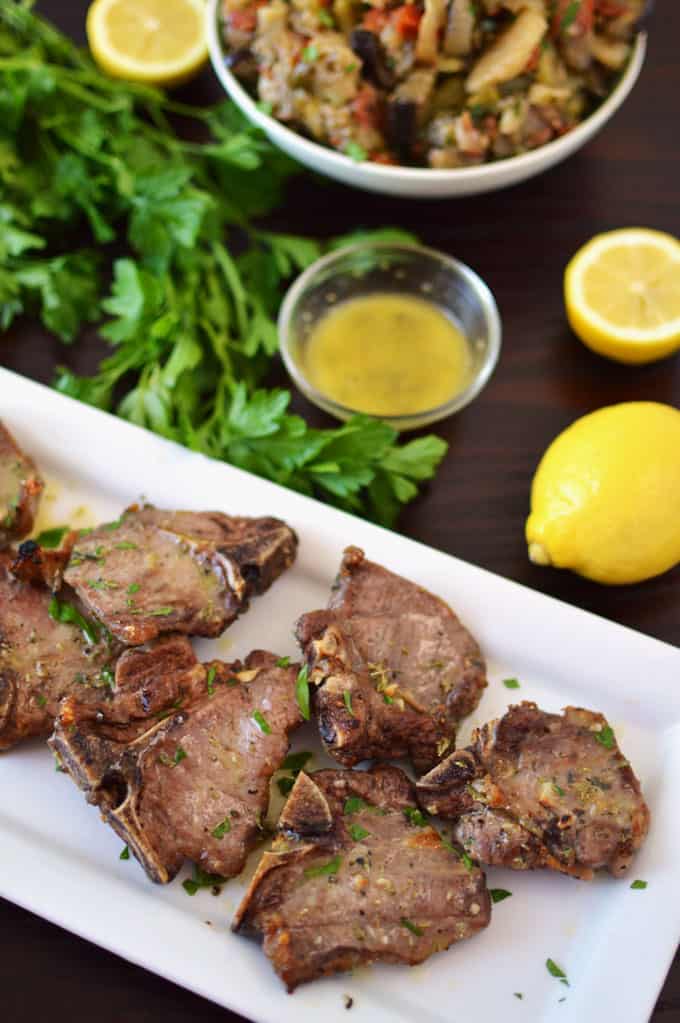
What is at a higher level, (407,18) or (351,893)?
(407,18)

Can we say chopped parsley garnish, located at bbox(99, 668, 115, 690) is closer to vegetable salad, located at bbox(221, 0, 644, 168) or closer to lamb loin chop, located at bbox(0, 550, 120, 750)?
lamb loin chop, located at bbox(0, 550, 120, 750)

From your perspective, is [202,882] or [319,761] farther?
[319,761]

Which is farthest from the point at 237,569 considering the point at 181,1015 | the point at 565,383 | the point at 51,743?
the point at 565,383

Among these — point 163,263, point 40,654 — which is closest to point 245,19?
point 163,263

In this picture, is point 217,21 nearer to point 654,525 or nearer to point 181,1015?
point 654,525

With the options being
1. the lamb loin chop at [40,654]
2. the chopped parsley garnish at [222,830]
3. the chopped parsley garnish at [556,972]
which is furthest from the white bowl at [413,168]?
the chopped parsley garnish at [556,972]

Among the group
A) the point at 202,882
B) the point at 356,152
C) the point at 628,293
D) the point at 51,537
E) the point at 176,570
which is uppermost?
the point at 356,152

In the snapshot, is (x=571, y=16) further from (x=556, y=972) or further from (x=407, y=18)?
(x=556, y=972)
